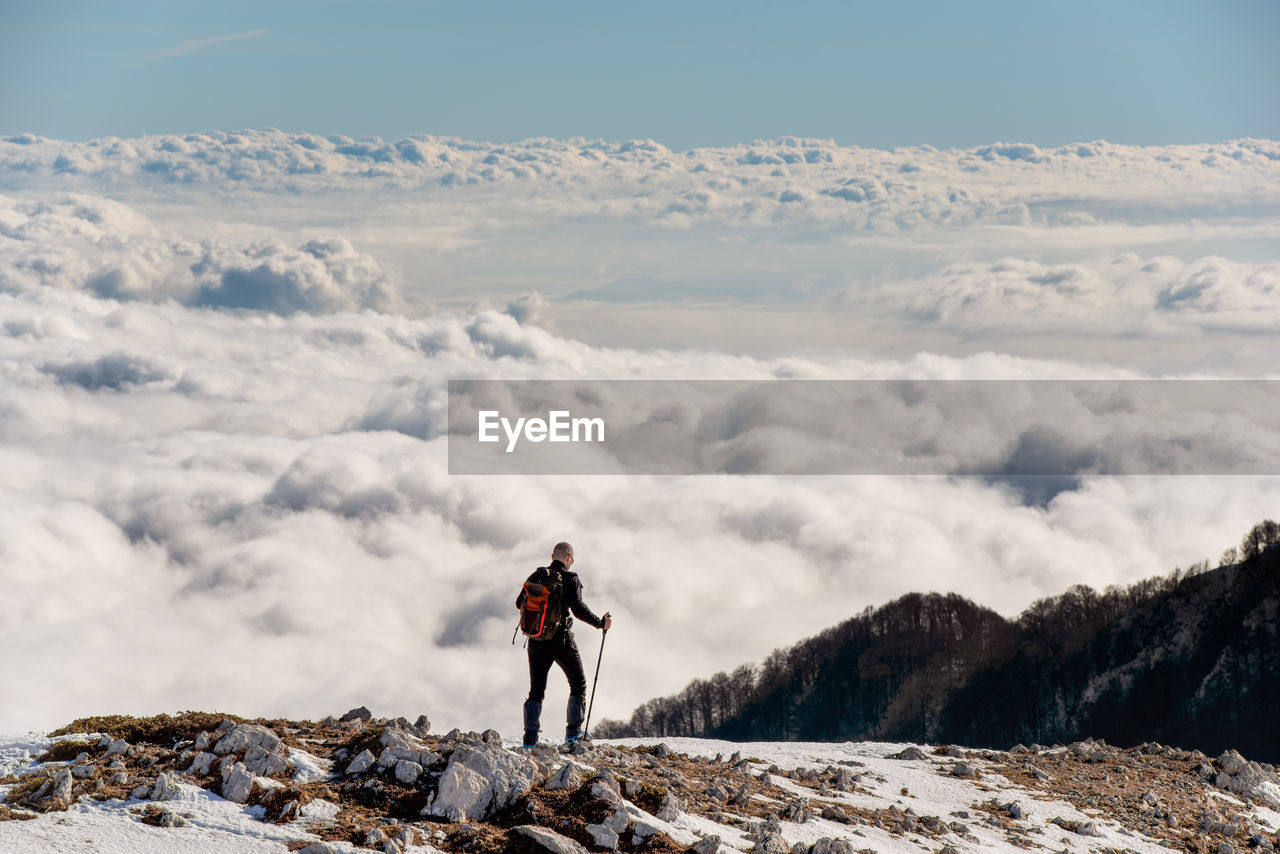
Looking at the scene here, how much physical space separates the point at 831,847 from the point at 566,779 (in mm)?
3659

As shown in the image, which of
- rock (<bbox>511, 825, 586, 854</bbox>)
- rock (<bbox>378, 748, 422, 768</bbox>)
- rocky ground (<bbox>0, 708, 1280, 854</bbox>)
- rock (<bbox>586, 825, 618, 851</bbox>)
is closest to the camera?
rock (<bbox>511, 825, 586, 854</bbox>)

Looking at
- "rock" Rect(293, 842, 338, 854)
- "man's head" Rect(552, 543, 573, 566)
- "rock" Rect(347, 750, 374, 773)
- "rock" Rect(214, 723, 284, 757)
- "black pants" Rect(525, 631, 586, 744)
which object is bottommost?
"rock" Rect(293, 842, 338, 854)

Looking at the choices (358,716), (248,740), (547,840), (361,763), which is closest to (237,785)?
(248,740)

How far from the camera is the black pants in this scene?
1503 cm

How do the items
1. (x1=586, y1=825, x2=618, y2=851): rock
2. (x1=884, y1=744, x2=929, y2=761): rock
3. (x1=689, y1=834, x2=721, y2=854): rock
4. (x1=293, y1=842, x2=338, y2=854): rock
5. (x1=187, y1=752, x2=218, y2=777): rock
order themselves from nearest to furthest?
(x1=293, y1=842, x2=338, y2=854): rock, (x1=586, y1=825, x2=618, y2=851): rock, (x1=689, y1=834, x2=721, y2=854): rock, (x1=187, y1=752, x2=218, y2=777): rock, (x1=884, y1=744, x2=929, y2=761): rock

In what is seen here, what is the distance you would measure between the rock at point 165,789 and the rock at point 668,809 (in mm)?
5924

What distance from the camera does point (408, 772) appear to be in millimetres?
12641

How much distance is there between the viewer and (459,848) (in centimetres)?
1090

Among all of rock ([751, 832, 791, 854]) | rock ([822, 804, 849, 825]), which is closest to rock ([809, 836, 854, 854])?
rock ([751, 832, 791, 854])

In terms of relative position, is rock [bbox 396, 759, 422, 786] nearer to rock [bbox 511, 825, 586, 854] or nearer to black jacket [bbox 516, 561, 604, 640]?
rock [bbox 511, 825, 586, 854]

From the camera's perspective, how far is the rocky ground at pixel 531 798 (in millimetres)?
11289

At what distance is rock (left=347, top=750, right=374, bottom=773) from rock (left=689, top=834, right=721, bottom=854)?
4466 mm

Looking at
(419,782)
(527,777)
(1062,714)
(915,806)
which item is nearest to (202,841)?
(419,782)

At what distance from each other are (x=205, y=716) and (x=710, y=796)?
7.97 m
